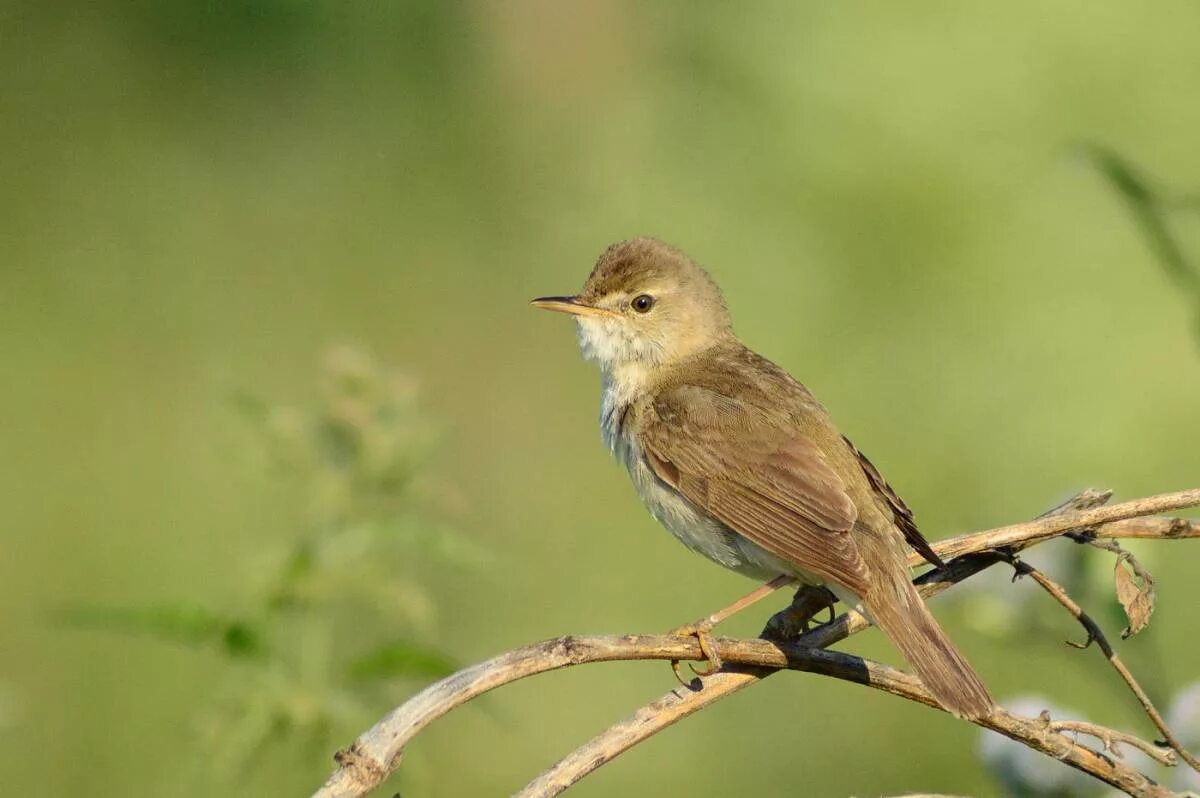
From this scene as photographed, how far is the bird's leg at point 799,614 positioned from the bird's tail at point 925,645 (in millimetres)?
102

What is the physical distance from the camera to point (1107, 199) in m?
7.01

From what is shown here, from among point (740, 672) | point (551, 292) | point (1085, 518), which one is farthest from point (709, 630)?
point (551, 292)

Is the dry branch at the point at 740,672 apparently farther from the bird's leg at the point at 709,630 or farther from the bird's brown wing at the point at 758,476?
the bird's brown wing at the point at 758,476

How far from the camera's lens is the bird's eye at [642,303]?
4.22 meters

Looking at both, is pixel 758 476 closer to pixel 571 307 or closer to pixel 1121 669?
pixel 571 307

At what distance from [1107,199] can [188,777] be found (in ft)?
16.3

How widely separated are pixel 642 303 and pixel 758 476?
921 mm

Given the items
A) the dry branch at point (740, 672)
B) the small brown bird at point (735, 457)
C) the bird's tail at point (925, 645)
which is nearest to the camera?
the dry branch at point (740, 672)

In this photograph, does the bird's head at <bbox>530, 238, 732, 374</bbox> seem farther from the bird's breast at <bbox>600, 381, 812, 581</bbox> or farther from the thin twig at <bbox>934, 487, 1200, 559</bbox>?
the thin twig at <bbox>934, 487, 1200, 559</bbox>

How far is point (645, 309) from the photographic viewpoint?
422 cm

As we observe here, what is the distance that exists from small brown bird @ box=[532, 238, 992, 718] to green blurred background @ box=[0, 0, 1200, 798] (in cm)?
117

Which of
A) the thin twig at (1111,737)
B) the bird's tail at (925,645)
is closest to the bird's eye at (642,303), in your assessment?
the bird's tail at (925,645)

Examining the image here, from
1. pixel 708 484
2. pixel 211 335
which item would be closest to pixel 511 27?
pixel 211 335

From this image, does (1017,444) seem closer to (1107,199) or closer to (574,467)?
(1107,199)
